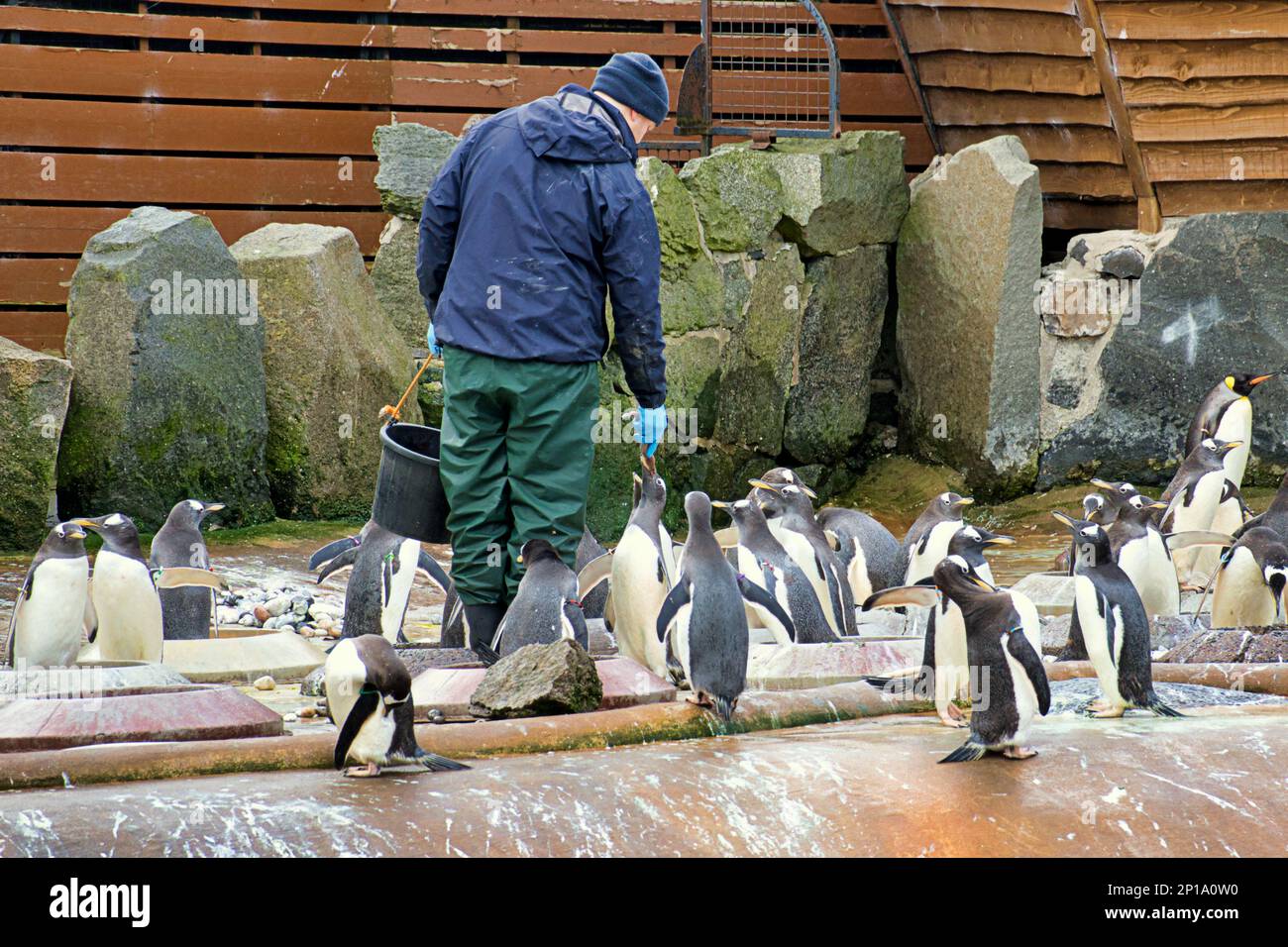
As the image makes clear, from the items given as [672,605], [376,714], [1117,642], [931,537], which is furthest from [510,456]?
[931,537]

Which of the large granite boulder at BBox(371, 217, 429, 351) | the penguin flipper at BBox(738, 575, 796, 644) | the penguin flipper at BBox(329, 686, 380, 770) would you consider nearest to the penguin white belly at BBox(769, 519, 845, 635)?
the penguin flipper at BBox(738, 575, 796, 644)

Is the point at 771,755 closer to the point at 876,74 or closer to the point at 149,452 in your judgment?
the point at 149,452

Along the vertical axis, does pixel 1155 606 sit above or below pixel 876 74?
below

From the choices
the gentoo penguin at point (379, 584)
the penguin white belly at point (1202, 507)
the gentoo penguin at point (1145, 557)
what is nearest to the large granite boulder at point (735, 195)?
the penguin white belly at point (1202, 507)

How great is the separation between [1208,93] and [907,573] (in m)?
3.94

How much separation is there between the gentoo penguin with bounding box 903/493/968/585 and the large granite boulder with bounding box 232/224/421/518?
3534mm

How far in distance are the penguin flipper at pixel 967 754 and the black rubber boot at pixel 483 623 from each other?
1.45 meters

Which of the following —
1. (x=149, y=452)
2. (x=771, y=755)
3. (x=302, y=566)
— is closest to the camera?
(x=771, y=755)

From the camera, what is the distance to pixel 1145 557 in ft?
19.4

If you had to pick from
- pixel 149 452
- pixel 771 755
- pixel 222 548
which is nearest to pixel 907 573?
pixel 771 755

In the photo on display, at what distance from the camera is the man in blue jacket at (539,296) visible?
431 cm

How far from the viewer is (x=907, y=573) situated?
6578 mm

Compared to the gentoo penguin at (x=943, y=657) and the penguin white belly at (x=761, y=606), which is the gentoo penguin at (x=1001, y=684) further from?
the penguin white belly at (x=761, y=606)

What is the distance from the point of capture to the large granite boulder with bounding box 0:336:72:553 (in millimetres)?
8016
